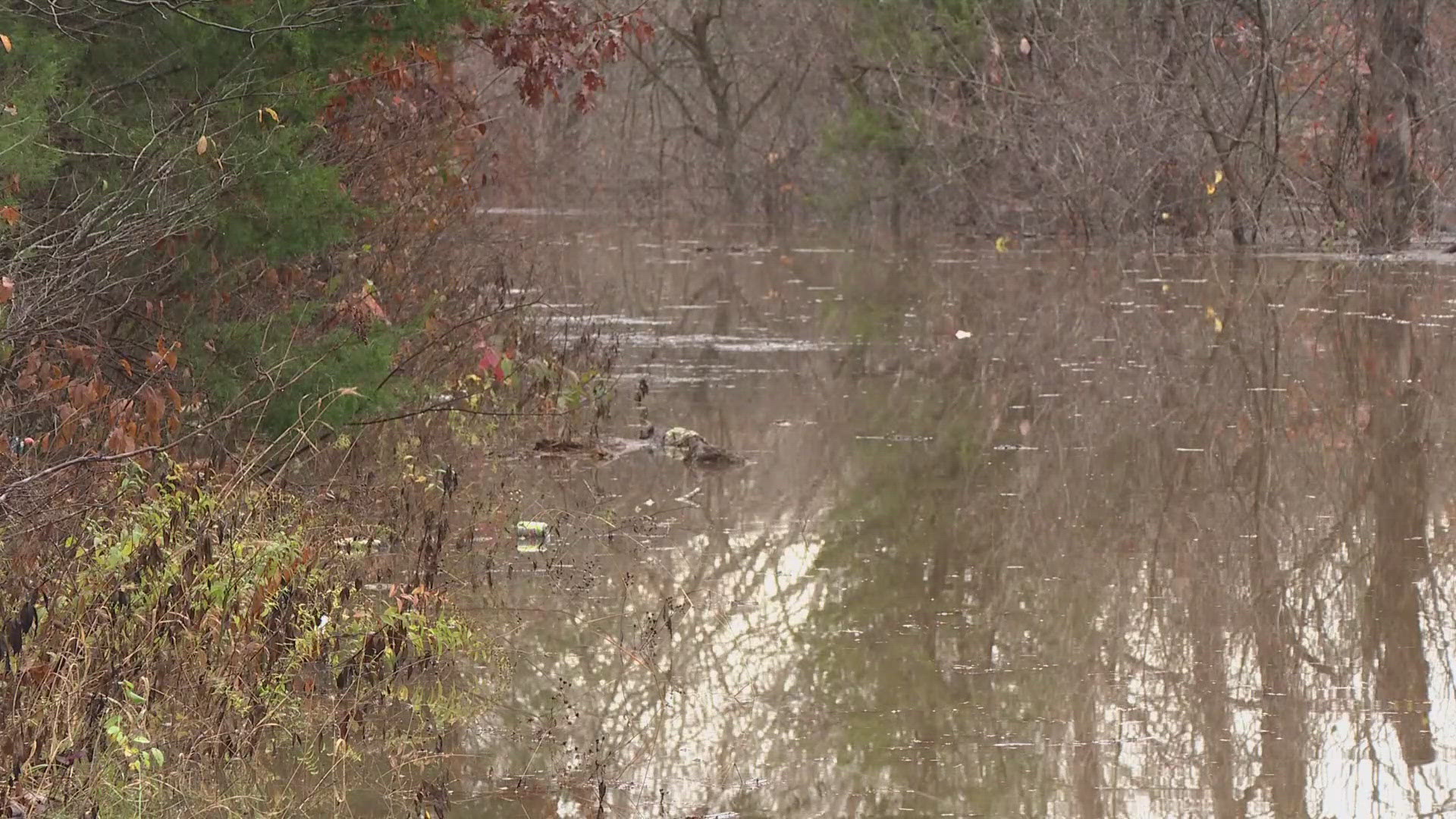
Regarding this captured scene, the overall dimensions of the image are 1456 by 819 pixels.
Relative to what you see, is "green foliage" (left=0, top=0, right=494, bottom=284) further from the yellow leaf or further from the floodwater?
the yellow leaf

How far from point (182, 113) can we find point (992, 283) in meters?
15.6

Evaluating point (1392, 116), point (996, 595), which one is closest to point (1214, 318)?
point (1392, 116)

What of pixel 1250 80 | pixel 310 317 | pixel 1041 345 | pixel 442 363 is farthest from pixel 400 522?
pixel 1250 80

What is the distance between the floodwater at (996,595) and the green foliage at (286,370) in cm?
89

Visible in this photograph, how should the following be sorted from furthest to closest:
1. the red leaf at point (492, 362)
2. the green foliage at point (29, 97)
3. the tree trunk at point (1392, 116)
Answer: the tree trunk at point (1392, 116), the red leaf at point (492, 362), the green foliage at point (29, 97)

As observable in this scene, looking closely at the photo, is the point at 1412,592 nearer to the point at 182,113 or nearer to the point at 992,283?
the point at 182,113

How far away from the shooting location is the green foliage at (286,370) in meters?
7.84

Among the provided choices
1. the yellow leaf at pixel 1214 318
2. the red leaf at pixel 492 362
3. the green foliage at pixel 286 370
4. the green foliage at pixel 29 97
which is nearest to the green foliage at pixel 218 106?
the green foliage at pixel 29 97

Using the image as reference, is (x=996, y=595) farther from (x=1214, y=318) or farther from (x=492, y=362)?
(x=1214, y=318)

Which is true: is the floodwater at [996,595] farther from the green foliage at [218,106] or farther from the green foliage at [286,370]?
the green foliage at [218,106]

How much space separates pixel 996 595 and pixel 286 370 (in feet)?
9.50

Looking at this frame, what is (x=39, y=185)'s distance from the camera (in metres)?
7.11

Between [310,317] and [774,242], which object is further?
[774,242]

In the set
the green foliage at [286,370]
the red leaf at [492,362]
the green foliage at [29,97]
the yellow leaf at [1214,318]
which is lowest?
the green foliage at [286,370]
